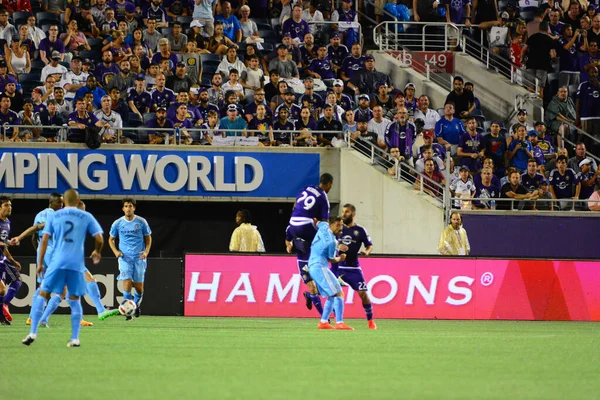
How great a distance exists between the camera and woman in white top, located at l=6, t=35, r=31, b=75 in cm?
2577

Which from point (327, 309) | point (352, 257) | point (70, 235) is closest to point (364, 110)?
point (352, 257)

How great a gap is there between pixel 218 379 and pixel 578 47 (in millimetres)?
22493

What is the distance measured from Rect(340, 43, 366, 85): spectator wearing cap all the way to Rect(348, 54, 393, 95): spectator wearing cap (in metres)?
0.11

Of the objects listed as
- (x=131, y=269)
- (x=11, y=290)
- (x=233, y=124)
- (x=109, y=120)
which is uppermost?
(x=109, y=120)

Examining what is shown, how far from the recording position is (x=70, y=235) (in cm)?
1363

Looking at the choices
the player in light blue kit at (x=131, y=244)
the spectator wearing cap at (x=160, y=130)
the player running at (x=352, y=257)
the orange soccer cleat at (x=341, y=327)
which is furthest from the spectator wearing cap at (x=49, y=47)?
the orange soccer cleat at (x=341, y=327)

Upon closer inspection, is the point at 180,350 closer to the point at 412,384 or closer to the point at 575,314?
the point at 412,384

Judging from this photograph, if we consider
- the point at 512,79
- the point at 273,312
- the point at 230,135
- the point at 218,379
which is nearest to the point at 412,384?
the point at 218,379

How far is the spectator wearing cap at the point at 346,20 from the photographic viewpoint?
29.3 meters

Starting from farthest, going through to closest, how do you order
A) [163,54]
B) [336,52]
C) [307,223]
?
[336,52] < [163,54] < [307,223]

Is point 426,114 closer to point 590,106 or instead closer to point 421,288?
point 590,106

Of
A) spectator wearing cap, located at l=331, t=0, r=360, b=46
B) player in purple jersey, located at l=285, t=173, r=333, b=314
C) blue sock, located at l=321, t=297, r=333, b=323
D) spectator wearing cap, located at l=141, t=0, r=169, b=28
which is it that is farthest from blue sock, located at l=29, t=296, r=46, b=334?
spectator wearing cap, located at l=331, t=0, r=360, b=46

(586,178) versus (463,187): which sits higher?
(586,178)

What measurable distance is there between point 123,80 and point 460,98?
800 cm
